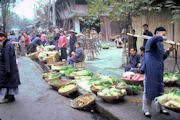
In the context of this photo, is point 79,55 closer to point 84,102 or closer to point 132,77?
point 132,77

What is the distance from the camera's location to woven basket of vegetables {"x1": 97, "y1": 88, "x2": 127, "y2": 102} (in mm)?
4949

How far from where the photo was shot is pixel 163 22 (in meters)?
11.8

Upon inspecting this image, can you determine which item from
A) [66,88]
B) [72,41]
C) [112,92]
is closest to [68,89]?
[66,88]

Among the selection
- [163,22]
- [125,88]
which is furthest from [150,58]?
[163,22]

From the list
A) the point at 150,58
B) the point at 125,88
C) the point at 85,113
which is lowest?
the point at 85,113

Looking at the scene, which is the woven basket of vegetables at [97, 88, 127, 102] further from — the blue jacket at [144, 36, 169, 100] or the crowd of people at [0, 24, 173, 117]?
the blue jacket at [144, 36, 169, 100]

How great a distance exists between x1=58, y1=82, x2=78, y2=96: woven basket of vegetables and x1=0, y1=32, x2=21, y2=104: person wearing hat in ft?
4.86

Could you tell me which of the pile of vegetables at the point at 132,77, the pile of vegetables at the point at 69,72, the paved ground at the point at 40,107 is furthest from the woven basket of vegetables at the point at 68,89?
the pile of vegetables at the point at 132,77

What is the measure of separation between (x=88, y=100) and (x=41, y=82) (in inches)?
144

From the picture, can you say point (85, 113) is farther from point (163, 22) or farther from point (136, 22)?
point (136, 22)

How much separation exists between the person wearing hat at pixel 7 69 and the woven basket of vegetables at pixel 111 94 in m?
2.41

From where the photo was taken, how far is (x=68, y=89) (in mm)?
6414

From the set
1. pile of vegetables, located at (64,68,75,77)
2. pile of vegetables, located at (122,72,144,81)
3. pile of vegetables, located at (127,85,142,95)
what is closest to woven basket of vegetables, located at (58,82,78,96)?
pile of vegetables, located at (64,68,75,77)

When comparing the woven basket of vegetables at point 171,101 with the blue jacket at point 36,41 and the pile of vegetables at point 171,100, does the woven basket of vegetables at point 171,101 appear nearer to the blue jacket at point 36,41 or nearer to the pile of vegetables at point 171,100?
the pile of vegetables at point 171,100
